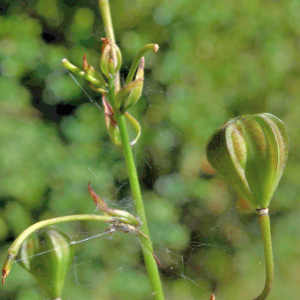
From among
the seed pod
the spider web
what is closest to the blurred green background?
the spider web

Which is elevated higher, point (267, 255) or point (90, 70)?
point (90, 70)

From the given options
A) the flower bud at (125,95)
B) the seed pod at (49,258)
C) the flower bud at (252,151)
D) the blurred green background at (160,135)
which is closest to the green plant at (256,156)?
the flower bud at (252,151)

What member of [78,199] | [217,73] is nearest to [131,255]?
[78,199]

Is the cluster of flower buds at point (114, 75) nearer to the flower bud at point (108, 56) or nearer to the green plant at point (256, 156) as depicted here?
the flower bud at point (108, 56)

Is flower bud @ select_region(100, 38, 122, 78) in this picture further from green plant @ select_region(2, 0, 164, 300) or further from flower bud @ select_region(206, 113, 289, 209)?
flower bud @ select_region(206, 113, 289, 209)

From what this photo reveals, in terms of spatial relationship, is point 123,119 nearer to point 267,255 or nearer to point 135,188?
point 135,188

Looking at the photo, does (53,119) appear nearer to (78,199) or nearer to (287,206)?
(78,199)

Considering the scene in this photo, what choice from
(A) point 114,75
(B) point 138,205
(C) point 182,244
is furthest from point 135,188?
(C) point 182,244

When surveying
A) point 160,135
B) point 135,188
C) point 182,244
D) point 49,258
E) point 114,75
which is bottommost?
point 182,244
